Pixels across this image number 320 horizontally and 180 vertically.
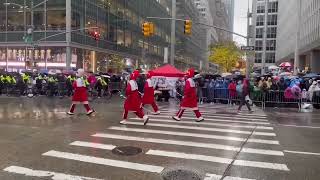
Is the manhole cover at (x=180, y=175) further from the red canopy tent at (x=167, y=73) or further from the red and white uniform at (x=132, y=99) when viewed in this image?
the red canopy tent at (x=167, y=73)

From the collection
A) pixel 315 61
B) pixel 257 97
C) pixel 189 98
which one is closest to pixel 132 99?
pixel 189 98

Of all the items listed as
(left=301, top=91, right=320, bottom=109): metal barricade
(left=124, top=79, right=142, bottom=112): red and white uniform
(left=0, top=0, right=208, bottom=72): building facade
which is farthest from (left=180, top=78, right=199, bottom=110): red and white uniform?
(left=0, top=0, right=208, bottom=72): building facade

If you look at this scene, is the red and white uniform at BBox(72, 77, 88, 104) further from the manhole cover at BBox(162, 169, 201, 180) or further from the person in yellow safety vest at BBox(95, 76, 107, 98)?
the person in yellow safety vest at BBox(95, 76, 107, 98)

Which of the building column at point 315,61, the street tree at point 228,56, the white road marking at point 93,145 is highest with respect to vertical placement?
the street tree at point 228,56

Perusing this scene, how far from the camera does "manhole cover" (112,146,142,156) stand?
9.04 m

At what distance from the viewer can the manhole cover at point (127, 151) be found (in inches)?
356

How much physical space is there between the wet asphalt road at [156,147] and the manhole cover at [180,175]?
0.09 meters

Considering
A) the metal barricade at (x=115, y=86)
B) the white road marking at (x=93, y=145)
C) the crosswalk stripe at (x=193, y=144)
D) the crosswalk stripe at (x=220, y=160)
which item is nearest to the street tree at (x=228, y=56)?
the metal barricade at (x=115, y=86)

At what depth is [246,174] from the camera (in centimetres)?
742

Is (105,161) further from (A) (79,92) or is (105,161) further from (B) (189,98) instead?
(A) (79,92)

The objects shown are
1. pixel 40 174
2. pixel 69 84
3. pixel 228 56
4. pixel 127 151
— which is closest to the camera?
pixel 40 174

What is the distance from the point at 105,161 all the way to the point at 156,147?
6.00ft

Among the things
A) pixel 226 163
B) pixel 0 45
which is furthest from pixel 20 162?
pixel 0 45

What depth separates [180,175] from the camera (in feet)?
23.7
